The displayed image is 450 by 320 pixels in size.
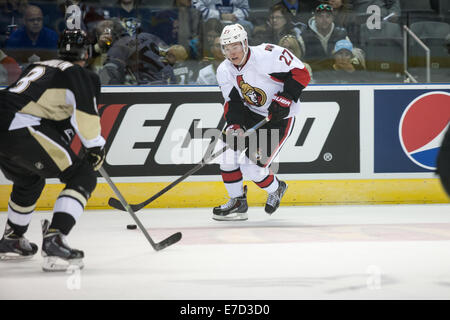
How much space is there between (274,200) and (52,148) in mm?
2029

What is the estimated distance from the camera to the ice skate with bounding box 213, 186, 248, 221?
4.74 metres

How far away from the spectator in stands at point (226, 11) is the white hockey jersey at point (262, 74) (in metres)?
0.95

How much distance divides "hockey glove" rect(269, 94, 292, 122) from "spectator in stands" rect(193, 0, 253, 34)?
3.80ft

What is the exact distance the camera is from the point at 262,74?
4.60m

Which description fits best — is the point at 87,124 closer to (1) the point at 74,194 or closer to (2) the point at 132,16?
(1) the point at 74,194

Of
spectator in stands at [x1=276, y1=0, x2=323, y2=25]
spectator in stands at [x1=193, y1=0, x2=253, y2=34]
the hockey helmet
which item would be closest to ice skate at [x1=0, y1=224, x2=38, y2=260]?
the hockey helmet

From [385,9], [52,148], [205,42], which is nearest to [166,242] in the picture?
[52,148]

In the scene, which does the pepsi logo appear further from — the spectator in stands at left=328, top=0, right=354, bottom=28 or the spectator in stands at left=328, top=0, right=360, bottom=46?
the spectator in stands at left=328, top=0, right=354, bottom=28

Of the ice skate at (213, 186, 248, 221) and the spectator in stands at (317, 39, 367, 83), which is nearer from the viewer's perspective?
the ice skate at (213, 186, 248, 221)

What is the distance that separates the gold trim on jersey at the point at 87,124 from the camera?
3.00m

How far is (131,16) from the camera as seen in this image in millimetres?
5410

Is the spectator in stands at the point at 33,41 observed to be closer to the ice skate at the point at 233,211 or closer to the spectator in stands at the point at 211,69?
the spectator in stands at the point at 211,69

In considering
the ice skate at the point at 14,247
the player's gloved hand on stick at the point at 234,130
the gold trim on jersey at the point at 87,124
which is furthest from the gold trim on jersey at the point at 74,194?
the player's gloved hand on stick at the point at 234,130

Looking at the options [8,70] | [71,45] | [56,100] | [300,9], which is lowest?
[8,70]
